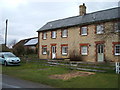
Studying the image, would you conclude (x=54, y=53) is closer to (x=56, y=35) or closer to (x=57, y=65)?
(x=56, y=35)

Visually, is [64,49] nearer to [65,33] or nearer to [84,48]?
[65,33]

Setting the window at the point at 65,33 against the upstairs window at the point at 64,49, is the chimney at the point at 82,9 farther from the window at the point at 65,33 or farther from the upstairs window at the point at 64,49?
the upstairs window at the point at 64,49

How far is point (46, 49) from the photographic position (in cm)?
3042

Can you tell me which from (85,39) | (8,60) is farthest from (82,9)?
(8,60)

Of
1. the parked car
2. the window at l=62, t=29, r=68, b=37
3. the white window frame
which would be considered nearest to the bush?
the white window frame

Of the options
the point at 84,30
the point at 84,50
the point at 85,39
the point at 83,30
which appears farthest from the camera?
the point at 83,30

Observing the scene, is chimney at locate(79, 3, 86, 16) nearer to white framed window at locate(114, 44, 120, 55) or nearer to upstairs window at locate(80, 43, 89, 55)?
upstairs window at locate(80, 43, 89, 55)

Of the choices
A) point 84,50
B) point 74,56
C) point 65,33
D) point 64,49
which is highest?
point 65,33

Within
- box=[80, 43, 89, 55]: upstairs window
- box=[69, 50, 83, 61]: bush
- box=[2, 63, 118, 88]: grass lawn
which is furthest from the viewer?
box=[69, 50, 83, 61]: bush

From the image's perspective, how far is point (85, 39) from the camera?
78.3ft

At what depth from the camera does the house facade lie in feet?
68.9

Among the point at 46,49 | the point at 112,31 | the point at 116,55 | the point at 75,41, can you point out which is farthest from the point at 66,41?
the point at 112,31

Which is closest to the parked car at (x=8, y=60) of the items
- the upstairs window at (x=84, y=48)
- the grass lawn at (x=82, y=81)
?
the grass lawn at (x=82, y=81)

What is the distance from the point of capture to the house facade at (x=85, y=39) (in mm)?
20992
